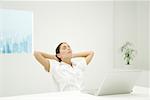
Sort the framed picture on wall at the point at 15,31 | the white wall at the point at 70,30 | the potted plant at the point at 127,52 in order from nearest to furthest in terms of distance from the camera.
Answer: the framed picture on wall at the point at 15,31 → the white wall at the point at 70,30 → the potted plant at the point at 127,52

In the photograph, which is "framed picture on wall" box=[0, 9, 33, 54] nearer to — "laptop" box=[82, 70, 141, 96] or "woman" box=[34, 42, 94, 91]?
"woman" box=[34, 42, 94, 91]

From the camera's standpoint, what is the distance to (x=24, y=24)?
3.94 meters

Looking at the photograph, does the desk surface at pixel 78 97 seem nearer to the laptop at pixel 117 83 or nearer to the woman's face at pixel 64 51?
the laptop at pixel 117 83

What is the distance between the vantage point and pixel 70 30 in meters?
4.36

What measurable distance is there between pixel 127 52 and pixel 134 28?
509 mm

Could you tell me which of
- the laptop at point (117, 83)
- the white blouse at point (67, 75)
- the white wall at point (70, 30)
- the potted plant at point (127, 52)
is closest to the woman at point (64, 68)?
the white blouse at point (67, 75)

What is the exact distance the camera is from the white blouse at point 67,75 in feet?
9.50

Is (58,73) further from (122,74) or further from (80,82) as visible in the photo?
(122,74)

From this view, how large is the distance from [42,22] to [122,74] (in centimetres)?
248

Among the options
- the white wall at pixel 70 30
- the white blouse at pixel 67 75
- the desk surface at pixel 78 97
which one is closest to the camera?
the desk surface at pixel 78 97

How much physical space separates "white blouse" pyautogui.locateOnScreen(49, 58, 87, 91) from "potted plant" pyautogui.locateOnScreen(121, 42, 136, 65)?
207 centimetres

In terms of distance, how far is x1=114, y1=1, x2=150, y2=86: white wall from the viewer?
4930 millimetres

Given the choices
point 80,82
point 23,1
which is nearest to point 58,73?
point 80,82

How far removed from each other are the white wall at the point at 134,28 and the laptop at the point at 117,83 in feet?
10.4
